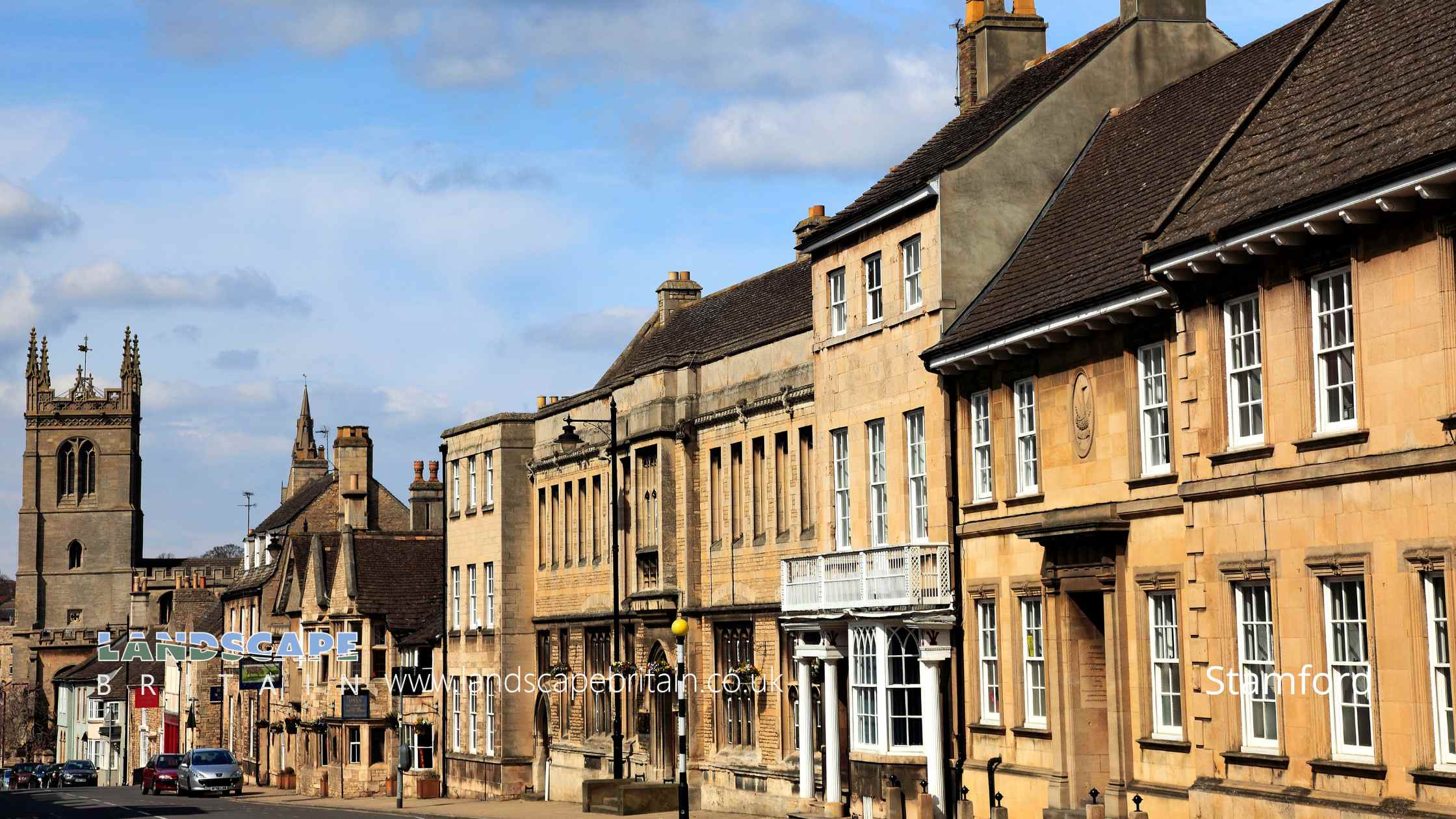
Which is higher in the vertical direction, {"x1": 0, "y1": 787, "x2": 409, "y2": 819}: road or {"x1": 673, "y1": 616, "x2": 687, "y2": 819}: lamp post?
{"x1": 673, "y1": 616, "x2": 687, "y2": 819}: lamp post

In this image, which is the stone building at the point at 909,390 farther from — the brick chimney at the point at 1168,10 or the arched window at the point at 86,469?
the arched window at the point at 86,469

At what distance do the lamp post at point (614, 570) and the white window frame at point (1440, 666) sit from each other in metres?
24.0

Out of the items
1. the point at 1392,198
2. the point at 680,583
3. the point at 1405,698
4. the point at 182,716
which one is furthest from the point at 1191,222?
the point at 182,716

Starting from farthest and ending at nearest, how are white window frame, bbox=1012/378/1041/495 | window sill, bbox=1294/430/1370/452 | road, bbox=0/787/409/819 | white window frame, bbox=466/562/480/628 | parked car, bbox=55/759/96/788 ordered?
1. parked car, bbox=55/759/96/788
2. white window frame, bbox=466/562/480/628
3. road, bbox=0/787/409/819
4. white window frame, bbox=1012/378/1041/495
5. window sill, bbox=1294/430/1370/452

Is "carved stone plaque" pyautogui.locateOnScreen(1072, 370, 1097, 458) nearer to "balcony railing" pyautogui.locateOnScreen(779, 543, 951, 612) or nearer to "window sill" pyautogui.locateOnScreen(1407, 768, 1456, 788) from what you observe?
"balcony railing" pyautogui.locateOnScreen(779, 543, 951, 612)

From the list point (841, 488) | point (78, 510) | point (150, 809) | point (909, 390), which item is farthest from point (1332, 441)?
point (78, 510)

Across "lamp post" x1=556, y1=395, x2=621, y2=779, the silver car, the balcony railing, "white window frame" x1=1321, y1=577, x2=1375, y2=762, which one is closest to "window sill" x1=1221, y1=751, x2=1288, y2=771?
"white window frame" x1=1321, y1=577, x2=1375, y2=762

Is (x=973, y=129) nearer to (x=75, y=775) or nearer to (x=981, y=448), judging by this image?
(x=981, y=448)

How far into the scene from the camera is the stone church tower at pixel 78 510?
160 m

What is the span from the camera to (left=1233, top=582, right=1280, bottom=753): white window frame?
21.5 meters

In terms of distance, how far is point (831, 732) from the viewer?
1346 inches

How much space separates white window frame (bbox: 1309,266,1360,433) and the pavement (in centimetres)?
2059

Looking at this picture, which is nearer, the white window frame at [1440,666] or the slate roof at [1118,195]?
the white window frame at [1440,666]

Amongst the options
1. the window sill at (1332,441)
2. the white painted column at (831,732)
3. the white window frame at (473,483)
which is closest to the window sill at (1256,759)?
the window sill at (1332,441)
